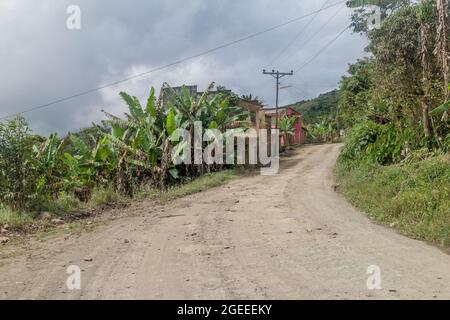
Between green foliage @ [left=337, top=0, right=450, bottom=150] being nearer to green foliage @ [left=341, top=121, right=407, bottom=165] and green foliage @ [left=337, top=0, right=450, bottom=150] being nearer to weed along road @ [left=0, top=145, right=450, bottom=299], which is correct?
green foliage @ [left=341, top=121, right=407, bottom=165]

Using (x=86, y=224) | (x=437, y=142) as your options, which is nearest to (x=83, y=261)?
(x=86, y=224)

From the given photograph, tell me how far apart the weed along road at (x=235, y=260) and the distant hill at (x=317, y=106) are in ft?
166

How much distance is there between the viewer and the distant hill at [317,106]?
61.6 meters

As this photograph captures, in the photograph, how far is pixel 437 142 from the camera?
13.2 metres

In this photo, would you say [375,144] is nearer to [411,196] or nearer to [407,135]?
[407,135]

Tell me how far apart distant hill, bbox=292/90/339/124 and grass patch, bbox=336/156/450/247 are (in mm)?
46992

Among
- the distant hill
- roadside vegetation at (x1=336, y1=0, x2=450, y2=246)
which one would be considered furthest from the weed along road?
the distant hill

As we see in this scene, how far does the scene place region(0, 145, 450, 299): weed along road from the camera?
4.99 meters

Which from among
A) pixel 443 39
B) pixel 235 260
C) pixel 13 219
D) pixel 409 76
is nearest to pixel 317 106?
pixel 409 76

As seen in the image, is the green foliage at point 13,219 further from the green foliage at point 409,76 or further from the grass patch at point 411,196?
the green foliage at point 409,76

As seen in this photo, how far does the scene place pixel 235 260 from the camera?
6215 millimetres

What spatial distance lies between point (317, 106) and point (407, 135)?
57923mm
